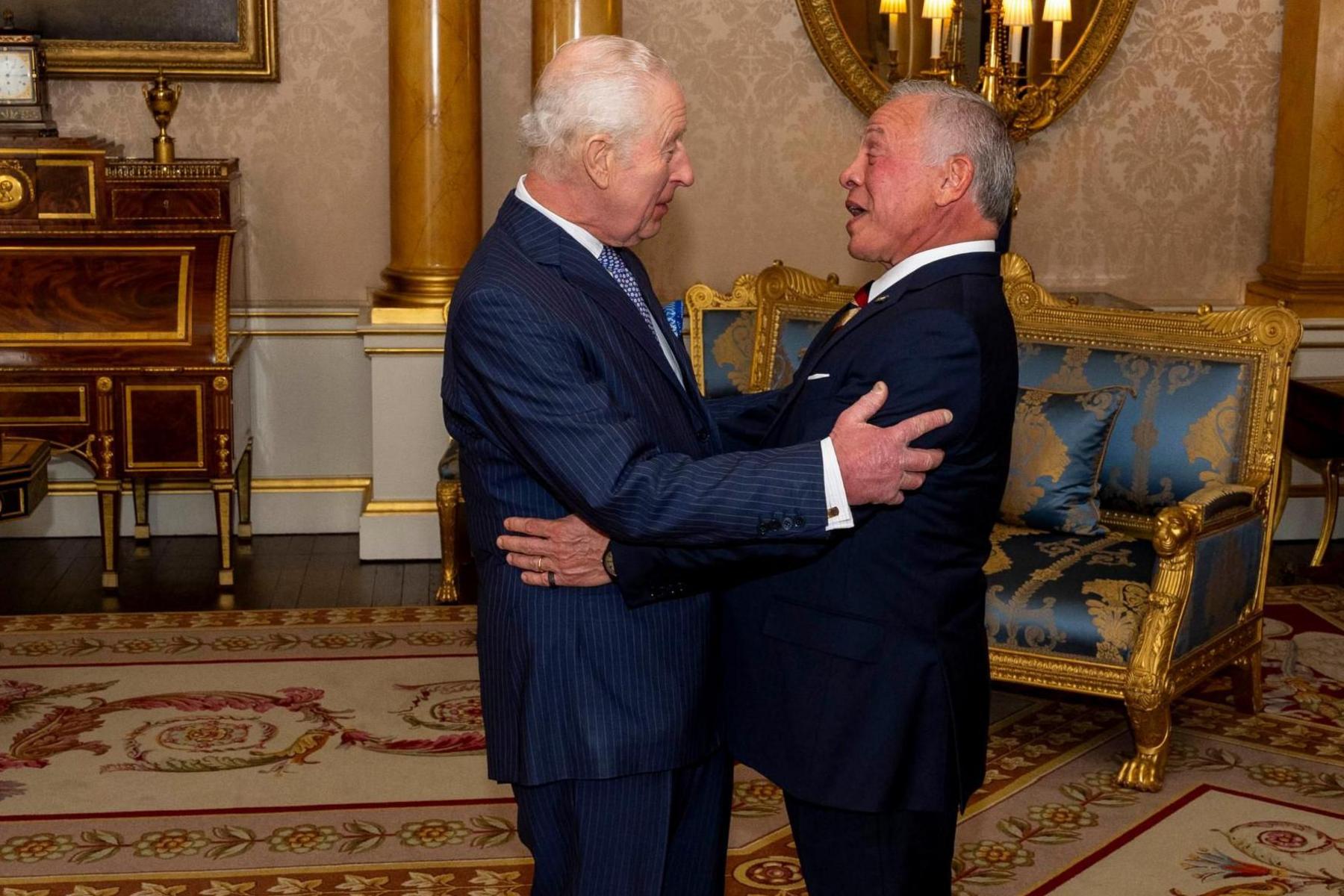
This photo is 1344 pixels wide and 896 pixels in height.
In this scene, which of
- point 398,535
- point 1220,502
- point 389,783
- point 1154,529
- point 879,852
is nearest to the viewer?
point 879,852

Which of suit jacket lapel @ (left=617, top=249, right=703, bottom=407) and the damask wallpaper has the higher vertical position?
the damask wallpaper

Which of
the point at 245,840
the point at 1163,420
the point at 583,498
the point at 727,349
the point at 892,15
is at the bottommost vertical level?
the point at 245,840

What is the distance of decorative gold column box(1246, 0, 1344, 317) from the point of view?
6312mm

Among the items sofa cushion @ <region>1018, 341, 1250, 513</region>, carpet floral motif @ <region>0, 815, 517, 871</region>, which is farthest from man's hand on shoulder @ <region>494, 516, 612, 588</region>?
sofa cushion @ <region>1018, 341, 1250, 513</region>

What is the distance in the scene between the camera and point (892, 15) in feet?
20.7

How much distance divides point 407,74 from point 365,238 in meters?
0.73

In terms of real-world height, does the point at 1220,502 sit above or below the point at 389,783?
above

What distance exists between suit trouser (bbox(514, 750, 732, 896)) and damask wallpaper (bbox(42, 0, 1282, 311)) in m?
4.30

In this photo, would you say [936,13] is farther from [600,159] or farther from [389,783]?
[600,159]

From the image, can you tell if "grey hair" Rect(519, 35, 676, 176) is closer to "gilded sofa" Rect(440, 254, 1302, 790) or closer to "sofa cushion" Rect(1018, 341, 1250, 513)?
"gilded sofa" Rect(440, 254, 1302, 790)

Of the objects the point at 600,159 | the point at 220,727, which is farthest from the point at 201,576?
the point at 600,159

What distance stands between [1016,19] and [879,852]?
375 cm

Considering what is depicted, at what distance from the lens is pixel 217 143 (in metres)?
6.18

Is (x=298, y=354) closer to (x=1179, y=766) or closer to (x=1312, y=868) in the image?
(x=1179, y=766)
